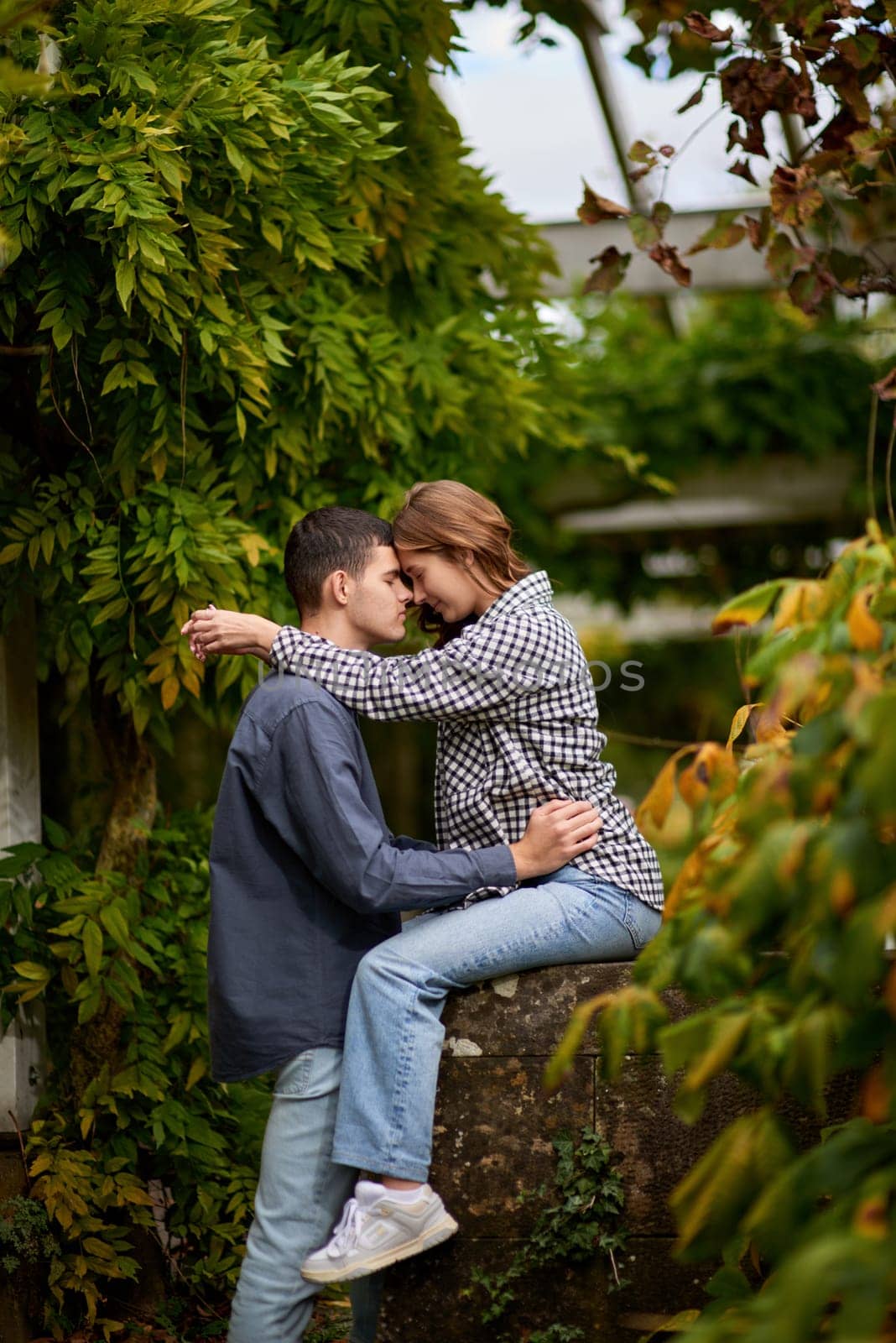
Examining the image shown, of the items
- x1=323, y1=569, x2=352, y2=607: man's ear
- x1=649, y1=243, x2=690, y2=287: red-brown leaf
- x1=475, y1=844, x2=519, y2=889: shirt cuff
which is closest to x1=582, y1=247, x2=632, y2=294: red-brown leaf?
x1=649, y1=243, x2=690, y2=287: red-brown leaf

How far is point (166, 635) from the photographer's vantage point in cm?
278

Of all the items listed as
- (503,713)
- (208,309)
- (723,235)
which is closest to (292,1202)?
(503,713)

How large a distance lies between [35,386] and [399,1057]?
1.70 metres

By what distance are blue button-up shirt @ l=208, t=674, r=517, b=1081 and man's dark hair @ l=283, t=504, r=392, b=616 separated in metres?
0.26

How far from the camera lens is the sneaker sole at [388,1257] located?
6.54 ft

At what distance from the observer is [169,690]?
109 inches

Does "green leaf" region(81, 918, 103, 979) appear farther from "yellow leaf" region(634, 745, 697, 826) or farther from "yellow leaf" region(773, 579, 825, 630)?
"yellow leaf" region(773, 579, 825, 630)

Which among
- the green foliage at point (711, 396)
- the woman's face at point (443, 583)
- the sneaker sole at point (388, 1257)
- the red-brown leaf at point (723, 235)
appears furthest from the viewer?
the green foliage at point (711, 396)

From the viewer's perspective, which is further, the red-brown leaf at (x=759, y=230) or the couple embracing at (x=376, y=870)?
the red-brown leaf at (x=759, y=230)

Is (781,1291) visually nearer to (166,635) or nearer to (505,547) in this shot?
(505,547)

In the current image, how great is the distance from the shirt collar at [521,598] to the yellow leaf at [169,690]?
27.1 inches

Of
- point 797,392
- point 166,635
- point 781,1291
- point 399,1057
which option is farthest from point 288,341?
point 797,392

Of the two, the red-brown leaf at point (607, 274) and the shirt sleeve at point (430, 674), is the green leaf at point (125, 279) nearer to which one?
the shirt sleeve at point (430, 674)

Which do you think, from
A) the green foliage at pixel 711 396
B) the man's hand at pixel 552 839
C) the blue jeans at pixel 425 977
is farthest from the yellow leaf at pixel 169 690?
the green foliage at pixel 711 396
